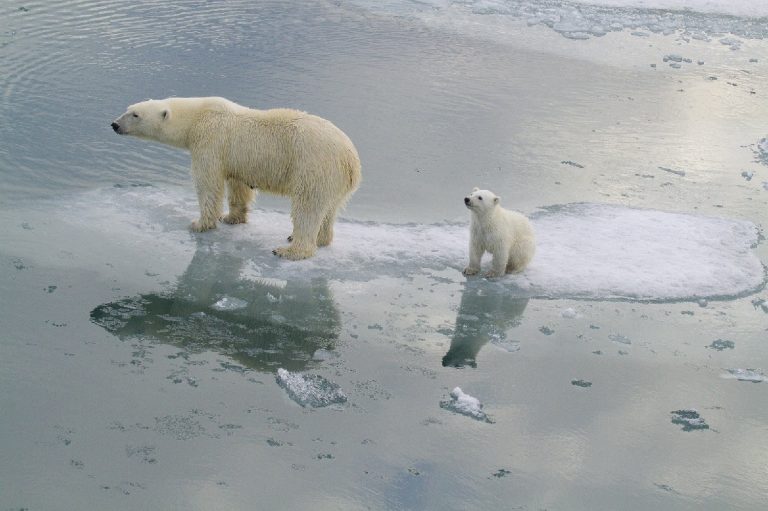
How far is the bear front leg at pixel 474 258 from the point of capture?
7184 millimetres

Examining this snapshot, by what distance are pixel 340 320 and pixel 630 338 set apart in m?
2.04

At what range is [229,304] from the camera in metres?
6.55

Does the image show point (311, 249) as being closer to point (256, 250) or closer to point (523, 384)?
point (256, 250)

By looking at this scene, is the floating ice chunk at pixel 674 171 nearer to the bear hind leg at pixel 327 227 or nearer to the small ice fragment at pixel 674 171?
the small ice fragment at pixel 674 171

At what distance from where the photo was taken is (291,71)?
36.5ft

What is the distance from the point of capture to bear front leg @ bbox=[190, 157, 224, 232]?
743 cm

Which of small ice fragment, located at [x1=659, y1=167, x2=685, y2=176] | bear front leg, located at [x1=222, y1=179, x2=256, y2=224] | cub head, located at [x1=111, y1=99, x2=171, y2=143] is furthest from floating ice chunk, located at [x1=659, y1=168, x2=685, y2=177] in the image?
cub head, located at [x1=111, y1=99, x2=171, y2=143]

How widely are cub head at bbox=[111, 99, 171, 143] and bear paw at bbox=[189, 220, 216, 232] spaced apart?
27.7 inches

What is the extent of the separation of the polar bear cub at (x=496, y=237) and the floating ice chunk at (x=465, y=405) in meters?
1.72

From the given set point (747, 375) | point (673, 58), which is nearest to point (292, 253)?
point (747, 375)

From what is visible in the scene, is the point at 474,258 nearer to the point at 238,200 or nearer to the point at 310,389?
the point at 238,200

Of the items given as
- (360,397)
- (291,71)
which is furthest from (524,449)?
(291,71)

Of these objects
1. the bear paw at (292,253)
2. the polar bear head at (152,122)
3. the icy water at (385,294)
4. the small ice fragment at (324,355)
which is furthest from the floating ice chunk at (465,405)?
the polar bear head at (152,122)

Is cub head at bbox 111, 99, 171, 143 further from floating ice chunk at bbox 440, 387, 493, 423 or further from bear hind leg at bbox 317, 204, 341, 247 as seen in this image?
floating ice chunk at bbox 440, 387, 493, 423
